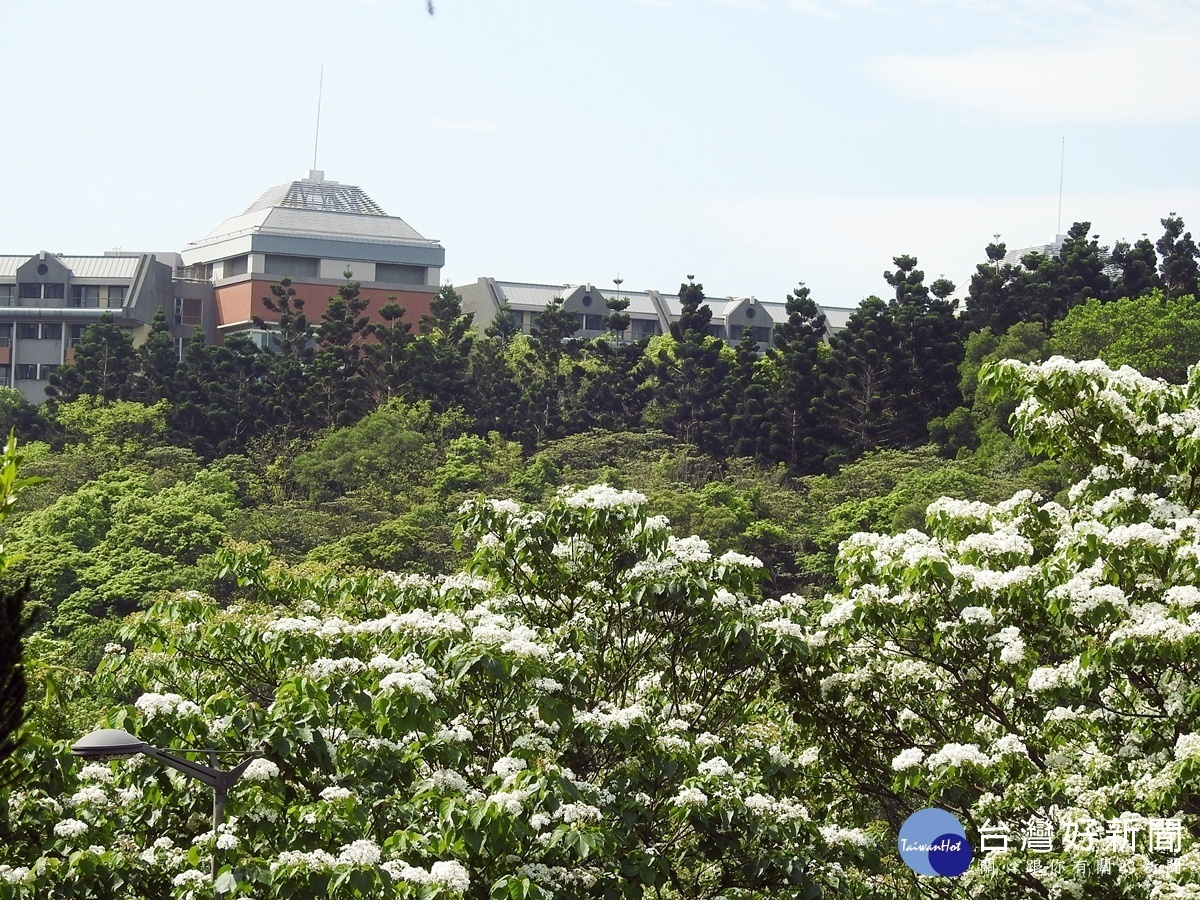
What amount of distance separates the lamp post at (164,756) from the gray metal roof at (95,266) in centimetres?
5406

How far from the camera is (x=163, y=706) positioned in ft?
27.4

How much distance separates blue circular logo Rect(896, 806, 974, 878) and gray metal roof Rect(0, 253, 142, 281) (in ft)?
176

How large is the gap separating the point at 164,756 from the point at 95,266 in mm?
55461

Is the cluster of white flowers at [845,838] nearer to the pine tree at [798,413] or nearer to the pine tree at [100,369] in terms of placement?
the pine tree at [798,413]

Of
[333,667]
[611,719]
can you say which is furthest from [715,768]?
[333,667]

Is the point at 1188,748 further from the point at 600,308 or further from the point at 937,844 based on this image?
the point at 600,308

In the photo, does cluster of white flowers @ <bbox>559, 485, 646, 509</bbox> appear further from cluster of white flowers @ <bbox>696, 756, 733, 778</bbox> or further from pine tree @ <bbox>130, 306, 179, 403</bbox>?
pine tree @ <bbox>130, 306, 179, 403</bbox>

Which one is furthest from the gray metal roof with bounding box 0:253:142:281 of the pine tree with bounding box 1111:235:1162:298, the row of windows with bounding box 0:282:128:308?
the pine tree with bounding box 1111:235:1162:298

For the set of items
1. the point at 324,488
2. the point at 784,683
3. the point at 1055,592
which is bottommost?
the point at 324,488

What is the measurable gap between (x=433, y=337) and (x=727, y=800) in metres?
40.1

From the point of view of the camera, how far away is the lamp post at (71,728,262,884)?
6918 millimetres

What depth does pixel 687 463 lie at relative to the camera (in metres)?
41.3

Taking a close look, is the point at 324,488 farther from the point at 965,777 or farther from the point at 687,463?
the point at 965,777

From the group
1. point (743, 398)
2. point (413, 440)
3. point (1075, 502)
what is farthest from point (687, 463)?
point (1075, 502)
